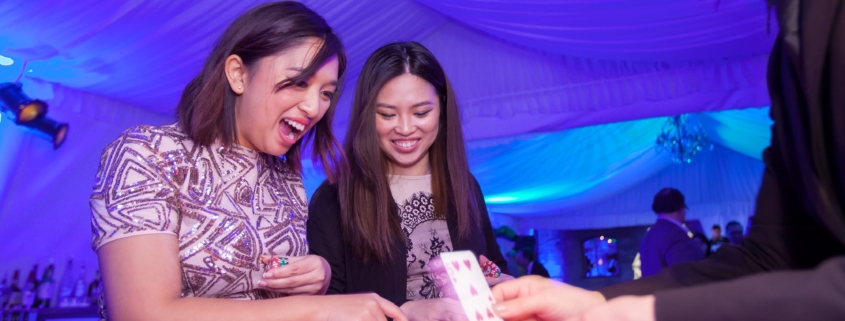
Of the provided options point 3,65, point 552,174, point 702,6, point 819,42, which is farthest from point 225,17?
point 552,174

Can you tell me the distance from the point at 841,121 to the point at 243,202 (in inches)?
48.8

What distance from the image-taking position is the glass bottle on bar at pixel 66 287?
174 inches

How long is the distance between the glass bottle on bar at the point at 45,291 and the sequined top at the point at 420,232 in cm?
341

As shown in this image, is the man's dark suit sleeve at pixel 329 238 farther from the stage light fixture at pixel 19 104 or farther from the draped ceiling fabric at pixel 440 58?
the stage light fixture at pixel 19 104

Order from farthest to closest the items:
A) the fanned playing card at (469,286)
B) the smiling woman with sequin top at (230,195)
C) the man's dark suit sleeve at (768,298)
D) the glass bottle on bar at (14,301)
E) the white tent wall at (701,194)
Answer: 1. the white tent wall at (701,194)
2. the glass bottle on bar at (14,301)
3. the smiling woman with sequin top at (230,195)
4. the fanned playing card at (469,286)
5. the man's dark suit sleeve at (768,298)

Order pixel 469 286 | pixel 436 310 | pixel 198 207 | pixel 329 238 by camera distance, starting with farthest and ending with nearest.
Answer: pixel 329 238 → pixel 436 310 → pixel 198 207 → pixel 469 286

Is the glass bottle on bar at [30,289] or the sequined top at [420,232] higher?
the sequined top at [420,232]

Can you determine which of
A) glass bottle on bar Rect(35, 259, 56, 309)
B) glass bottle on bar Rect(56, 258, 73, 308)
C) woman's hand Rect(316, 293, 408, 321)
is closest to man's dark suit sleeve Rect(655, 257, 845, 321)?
woman's hand Rect(316, 293, 408, 321)

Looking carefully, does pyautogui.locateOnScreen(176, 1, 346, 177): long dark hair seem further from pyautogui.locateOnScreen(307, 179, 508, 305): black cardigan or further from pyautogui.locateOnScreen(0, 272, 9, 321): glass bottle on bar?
pyautogui.locateOnScreen(0, 272, 9, 321): glass bottle on bar

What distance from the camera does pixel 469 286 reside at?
2.94 feet

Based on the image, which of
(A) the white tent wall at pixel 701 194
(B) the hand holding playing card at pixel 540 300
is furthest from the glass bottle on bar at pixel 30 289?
(A) the white tent wall at pixel 701 194

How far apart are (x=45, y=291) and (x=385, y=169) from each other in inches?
134

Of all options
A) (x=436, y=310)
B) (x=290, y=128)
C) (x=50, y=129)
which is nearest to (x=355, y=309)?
(x=436, y=310)

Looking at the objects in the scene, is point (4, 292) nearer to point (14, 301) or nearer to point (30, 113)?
point (14, 301)
